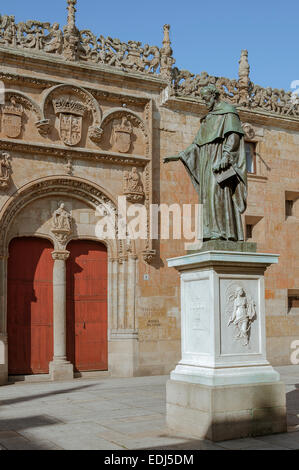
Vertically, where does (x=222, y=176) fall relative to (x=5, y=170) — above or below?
below

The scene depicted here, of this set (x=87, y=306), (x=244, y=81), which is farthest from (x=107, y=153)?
(x=244, y=81)

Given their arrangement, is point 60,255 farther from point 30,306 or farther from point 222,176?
point 222,176

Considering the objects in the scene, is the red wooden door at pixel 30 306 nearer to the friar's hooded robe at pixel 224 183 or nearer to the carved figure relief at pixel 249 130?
the carved figure relief at pixel 249 130

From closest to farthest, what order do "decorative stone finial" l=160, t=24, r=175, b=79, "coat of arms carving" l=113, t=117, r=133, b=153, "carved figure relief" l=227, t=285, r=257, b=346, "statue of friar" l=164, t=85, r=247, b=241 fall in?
"carved figure relief" l=227, t=285, r=257, b=346 → "statue of friar" l=164, t=85, r=247, b=241 → "coat of arms carving" l=113, t=117, r=133, b=153 → "decorative stone finial" l=160, t=24, r=175, b=79

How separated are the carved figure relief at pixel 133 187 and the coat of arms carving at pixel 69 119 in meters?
1.56

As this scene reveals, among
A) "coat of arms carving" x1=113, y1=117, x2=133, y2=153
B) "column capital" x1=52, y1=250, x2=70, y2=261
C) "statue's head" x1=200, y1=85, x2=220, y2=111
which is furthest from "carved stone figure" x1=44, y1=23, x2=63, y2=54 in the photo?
"statue's head" x1=200, y1=85, x2=220, y2=111

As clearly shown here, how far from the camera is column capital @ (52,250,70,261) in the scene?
46.3 feet

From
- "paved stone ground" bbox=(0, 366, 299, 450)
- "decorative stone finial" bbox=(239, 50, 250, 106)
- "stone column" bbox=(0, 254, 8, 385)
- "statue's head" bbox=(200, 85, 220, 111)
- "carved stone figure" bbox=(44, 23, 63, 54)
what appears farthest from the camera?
"decorative stone finial" bbox=(239, 50, 250, 106)

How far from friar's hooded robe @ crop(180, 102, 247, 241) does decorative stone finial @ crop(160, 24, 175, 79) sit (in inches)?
328

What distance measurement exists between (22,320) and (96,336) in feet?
6.41

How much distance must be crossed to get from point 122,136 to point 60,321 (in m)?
4.92

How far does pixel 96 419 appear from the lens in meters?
8.13

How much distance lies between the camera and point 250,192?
56.1 feet

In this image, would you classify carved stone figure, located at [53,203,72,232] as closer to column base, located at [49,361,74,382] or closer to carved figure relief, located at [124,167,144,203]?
carved figure relief, located at [124,167,144,203]
